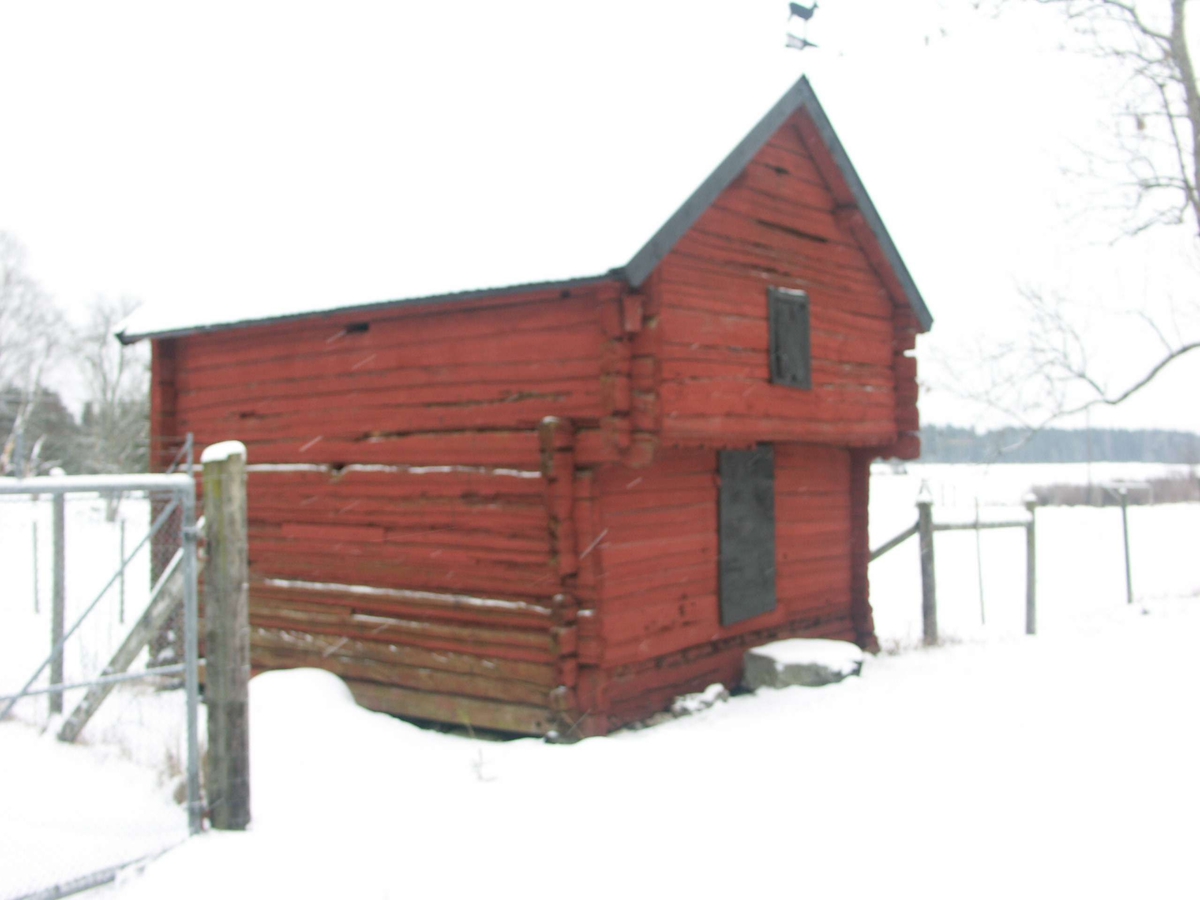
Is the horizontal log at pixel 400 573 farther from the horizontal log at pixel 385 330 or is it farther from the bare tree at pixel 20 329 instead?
the bare tree at pixel 20 329

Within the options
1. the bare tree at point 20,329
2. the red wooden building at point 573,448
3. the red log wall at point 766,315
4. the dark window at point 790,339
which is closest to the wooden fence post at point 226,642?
the red wooden building at point 573,448

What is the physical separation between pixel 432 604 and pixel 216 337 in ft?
13.8

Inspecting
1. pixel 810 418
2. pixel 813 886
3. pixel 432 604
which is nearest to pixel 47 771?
pixel 432 604

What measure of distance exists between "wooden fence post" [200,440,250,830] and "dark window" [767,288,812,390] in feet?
18.4

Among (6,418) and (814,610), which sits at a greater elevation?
(6,418)

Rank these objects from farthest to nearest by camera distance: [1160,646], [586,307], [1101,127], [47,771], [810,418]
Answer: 1. [1101,127]
2. [1160,646]
3. [810,418]
4. [586,307]
5. [47,771]

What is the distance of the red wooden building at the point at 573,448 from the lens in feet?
27.2

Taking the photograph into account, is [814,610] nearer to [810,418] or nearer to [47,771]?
[810,418]

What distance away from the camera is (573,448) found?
8.34 m

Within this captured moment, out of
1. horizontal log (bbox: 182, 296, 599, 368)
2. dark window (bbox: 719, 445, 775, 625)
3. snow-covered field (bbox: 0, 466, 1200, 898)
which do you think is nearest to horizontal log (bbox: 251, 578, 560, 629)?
snow-covered field (bbox: 0, 466, 1200, 898)

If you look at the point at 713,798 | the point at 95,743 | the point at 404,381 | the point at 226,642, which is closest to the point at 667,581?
the point at 713,798

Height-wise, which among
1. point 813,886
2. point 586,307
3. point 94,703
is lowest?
point 813,886

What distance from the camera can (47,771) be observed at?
21.7 ft

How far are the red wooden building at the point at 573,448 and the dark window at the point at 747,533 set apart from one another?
1.3 inches
